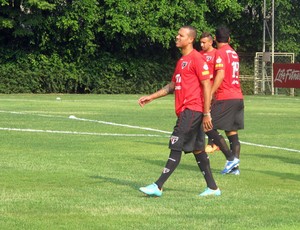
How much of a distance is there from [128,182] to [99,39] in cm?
4823

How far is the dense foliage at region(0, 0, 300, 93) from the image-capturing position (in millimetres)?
56469

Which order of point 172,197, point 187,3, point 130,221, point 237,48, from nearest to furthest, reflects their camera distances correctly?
point 130,221 → point 172,197 → point 187,3 → point 237,48

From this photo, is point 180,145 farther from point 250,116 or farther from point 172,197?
point 250,116

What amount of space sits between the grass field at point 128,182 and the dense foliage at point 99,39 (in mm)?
33301

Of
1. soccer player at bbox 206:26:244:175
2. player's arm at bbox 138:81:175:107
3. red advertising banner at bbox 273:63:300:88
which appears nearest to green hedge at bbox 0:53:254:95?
red advertising banner at bbox 273:63:300:88

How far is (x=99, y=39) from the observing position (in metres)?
60.2

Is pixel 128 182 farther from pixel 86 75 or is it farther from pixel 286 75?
pixel 86 75

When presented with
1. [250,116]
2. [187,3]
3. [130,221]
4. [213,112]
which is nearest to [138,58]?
[187,3]

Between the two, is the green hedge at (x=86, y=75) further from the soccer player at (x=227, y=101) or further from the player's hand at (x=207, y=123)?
the player's hand at (x=207, y=123)

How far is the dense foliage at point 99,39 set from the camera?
185 ft

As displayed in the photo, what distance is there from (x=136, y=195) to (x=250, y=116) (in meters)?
19.4

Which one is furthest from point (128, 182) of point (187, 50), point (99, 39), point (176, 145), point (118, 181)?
point (99, 39)

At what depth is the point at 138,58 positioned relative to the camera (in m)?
61.1

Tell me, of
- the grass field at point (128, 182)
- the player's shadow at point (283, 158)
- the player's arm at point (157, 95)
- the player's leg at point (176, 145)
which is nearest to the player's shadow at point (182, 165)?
the grass field at point (128, 182)
